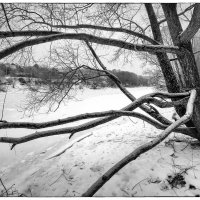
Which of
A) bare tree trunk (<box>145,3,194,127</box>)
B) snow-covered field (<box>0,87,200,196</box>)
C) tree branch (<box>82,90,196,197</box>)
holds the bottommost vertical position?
snow-covered field (<box>0,87,200,196</box>)

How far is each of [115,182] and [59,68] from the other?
3023 mm

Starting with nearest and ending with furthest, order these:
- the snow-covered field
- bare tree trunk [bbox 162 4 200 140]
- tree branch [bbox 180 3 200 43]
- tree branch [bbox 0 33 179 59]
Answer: tree branch [bbox 0 33 179 59] → tree branch [bbox 180 3 200 43] → the snow-covered field → bare tree trunk [bbox 162 4 200 140]

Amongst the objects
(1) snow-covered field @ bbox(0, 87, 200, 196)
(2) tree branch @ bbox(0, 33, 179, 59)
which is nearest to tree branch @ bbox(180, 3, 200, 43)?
(2) tree branch @ bbox(0, 33, 179, 59)

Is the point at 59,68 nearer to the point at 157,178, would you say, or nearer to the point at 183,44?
the point at 183,44

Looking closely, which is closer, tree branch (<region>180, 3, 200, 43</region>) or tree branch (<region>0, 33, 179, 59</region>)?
tree branch (<region>0, 33, 179, 59</region>)

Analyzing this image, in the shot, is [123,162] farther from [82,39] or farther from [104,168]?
[104,168]

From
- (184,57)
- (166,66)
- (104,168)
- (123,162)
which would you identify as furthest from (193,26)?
(104,168)

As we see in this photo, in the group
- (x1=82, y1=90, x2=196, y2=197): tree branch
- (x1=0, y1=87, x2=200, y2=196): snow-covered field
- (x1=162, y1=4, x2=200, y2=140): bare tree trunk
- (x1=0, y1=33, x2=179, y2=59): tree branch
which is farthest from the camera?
(x1=162, y1=4, x2=200, y2=140): bare tree trunk

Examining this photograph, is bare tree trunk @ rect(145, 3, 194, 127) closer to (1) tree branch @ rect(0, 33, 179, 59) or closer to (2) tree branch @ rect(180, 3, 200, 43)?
(2) tree branch @ rect(180, 3, 200, 43)

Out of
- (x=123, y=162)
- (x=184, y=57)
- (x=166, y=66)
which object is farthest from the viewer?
(x=166, y=66)

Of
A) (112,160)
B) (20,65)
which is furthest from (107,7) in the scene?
(112,160)

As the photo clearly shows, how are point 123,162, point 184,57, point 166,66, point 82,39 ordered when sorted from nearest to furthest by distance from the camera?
point 123,162, point 82,39, point 184,57, point 166,66

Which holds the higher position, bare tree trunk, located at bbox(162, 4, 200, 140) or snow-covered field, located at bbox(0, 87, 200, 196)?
bare tree trunk, located at bbox(162, 4, 200, 140)

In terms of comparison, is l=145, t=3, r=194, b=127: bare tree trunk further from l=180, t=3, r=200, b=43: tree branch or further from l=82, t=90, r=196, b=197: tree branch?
l=82, t=90, r=196, b=197: tree branch
